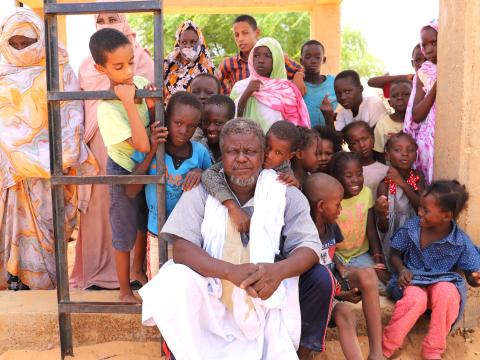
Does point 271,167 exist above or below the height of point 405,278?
above

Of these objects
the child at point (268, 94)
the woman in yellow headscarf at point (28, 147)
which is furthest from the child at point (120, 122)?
the child at point (268, 94)

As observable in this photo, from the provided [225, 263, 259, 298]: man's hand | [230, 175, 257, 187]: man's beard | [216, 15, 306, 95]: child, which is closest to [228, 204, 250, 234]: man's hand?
[230, 175, 257, 187]: man's beard

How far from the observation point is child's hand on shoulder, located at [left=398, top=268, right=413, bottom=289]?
3297mm

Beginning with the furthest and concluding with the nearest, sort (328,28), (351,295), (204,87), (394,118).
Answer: (328,28), (394,118), (204,87), (351,295)

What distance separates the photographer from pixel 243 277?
2.65 metres

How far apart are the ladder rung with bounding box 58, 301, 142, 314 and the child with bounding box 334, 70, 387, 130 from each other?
2.39m

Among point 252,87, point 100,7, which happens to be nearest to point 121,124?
point 100,7

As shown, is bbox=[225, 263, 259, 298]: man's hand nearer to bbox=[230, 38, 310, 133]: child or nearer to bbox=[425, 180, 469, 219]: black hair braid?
bbox=[425, 180, 469, 219]: black hair braid

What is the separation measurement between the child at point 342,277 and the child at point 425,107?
0.96 m

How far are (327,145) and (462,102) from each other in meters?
0.91

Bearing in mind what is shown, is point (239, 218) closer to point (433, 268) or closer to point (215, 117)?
point (215, 117)

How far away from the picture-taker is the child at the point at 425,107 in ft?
12.4

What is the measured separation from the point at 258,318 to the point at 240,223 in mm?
493

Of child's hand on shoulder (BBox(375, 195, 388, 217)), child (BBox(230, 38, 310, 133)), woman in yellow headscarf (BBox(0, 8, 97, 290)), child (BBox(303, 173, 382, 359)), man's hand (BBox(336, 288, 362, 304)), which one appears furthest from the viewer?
child (BBox(230, 38, 310, 133))
